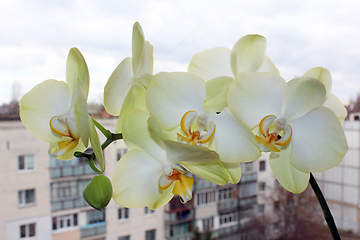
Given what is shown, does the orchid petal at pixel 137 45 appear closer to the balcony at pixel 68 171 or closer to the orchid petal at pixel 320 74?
the orchid petal at pixel 320 74

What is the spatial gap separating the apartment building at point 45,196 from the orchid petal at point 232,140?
1.93 metres

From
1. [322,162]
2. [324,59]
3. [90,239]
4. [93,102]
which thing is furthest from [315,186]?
[90,239]

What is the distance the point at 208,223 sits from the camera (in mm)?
3197

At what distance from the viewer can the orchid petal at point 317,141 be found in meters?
0.23

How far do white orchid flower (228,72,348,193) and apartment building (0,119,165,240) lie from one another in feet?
6.35

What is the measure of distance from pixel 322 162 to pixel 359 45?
258 cm

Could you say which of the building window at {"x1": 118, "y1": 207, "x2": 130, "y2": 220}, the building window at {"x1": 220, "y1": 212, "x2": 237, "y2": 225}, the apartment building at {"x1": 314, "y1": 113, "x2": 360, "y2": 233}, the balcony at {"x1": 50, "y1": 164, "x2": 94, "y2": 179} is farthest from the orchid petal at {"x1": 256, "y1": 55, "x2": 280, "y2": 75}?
the building window at {"x1": 220, "y1": 212, "x2": 237, "y2": 225}

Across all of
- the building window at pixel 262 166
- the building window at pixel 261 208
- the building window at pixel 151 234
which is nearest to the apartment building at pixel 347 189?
the building window at pixel 262 166

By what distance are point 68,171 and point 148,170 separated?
247cm

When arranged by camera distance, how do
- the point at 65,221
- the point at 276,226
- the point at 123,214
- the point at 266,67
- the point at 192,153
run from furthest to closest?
the point at 276,226, the point at 123,214, the point at 65,221, the point at 266,67, the point at 192,153

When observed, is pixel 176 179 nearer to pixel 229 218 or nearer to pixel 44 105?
pixel 44 105

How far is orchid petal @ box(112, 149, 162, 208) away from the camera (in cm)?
22

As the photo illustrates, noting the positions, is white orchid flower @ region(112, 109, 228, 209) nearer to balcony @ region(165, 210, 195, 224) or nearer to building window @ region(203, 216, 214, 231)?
balcony @ region(165, 210, 195, 224)

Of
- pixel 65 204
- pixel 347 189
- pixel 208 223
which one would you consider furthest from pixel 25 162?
pixel 347 189
